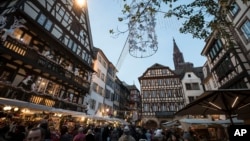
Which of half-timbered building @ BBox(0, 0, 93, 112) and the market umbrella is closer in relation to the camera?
the market umbrella

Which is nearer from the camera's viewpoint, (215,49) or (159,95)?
(215,49)

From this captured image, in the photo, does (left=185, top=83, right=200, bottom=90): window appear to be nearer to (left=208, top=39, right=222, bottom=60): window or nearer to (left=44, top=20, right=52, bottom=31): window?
(left=208, top=39, right=222, bottom=60): window

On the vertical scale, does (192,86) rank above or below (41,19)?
above

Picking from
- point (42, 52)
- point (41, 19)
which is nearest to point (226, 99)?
point (42, 52)

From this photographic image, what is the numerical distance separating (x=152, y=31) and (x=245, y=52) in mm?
15476

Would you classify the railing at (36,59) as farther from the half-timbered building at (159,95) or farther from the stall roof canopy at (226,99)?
the half-timbered building at (159,95)

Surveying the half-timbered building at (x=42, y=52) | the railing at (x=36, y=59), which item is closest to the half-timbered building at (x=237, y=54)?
the railing at (x=36, y=59)

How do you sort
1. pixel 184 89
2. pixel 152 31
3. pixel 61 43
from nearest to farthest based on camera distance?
pixel 152 31 → pixel 61 43 → pixel 184 89

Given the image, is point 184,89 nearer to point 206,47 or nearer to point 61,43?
point 206,47

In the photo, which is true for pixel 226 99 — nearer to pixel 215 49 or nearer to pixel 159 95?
pixel 215 49

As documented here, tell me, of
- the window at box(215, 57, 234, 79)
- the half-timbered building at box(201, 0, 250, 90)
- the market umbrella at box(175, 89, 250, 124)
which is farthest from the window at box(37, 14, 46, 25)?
the window at box(215, 57, 234, 79)

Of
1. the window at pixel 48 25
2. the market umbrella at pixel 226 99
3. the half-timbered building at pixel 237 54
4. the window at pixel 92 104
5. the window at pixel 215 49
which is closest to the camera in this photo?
the market umbrella at pixel 226 99

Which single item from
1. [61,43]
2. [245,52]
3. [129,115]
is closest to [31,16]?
[61,43]

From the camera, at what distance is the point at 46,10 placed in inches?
574
